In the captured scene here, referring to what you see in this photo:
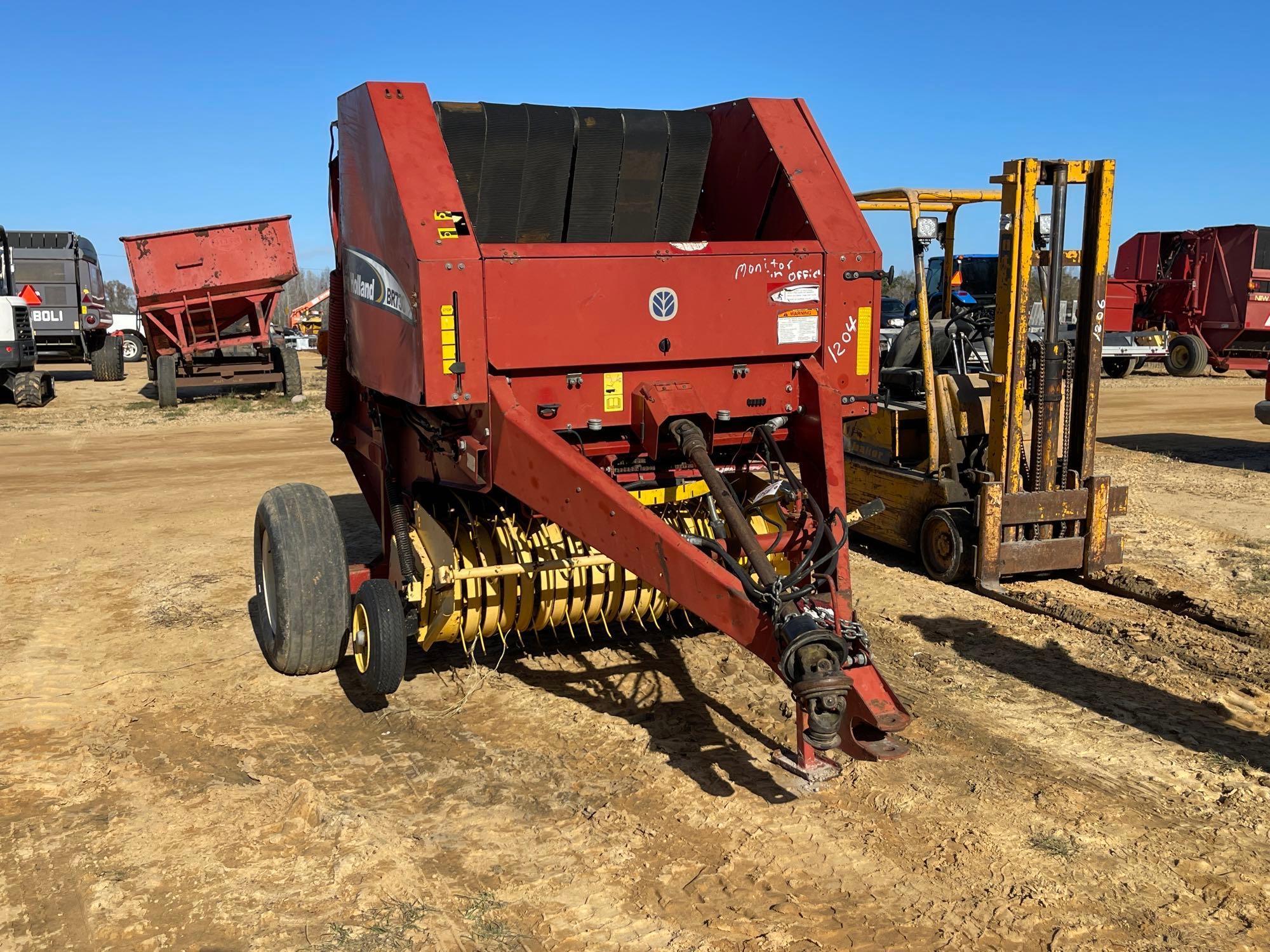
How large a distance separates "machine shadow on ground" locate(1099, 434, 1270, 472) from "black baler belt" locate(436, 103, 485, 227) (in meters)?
9.15

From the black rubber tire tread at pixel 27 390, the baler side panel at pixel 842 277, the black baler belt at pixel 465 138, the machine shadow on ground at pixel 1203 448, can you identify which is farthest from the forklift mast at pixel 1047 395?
the black rubber tire tread at pixel 27 390

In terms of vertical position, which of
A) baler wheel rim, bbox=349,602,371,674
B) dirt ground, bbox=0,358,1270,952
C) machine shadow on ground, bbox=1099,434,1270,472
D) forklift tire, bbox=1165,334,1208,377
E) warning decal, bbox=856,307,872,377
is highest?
warning decal, bbox=856,307,872,377

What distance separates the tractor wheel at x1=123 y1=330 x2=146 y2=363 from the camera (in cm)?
2752

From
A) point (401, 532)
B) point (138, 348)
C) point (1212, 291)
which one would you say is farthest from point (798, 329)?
point (138, 348)

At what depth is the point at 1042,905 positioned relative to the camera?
312cm

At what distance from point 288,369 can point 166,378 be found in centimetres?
185

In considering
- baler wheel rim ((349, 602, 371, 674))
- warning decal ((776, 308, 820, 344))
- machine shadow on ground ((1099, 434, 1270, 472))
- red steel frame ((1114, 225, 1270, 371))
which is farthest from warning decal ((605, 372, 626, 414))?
red steel frame ((1114, 225, 1270, 371))

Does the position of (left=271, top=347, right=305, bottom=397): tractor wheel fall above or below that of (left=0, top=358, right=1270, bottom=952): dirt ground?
above

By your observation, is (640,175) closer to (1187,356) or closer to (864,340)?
(864,340)

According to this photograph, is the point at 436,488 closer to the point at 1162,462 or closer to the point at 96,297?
the point at 1162,462

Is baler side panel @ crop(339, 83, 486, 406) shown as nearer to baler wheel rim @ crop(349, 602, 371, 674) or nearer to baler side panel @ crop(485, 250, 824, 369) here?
baler side panel @ crop(485, 250, 824, 369)

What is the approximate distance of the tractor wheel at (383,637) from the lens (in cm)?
430

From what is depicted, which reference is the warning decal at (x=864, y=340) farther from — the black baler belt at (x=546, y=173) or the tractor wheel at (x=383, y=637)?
the tractor wheel at (x=383, y=637)

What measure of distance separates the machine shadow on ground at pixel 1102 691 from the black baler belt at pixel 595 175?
8.73 ft
